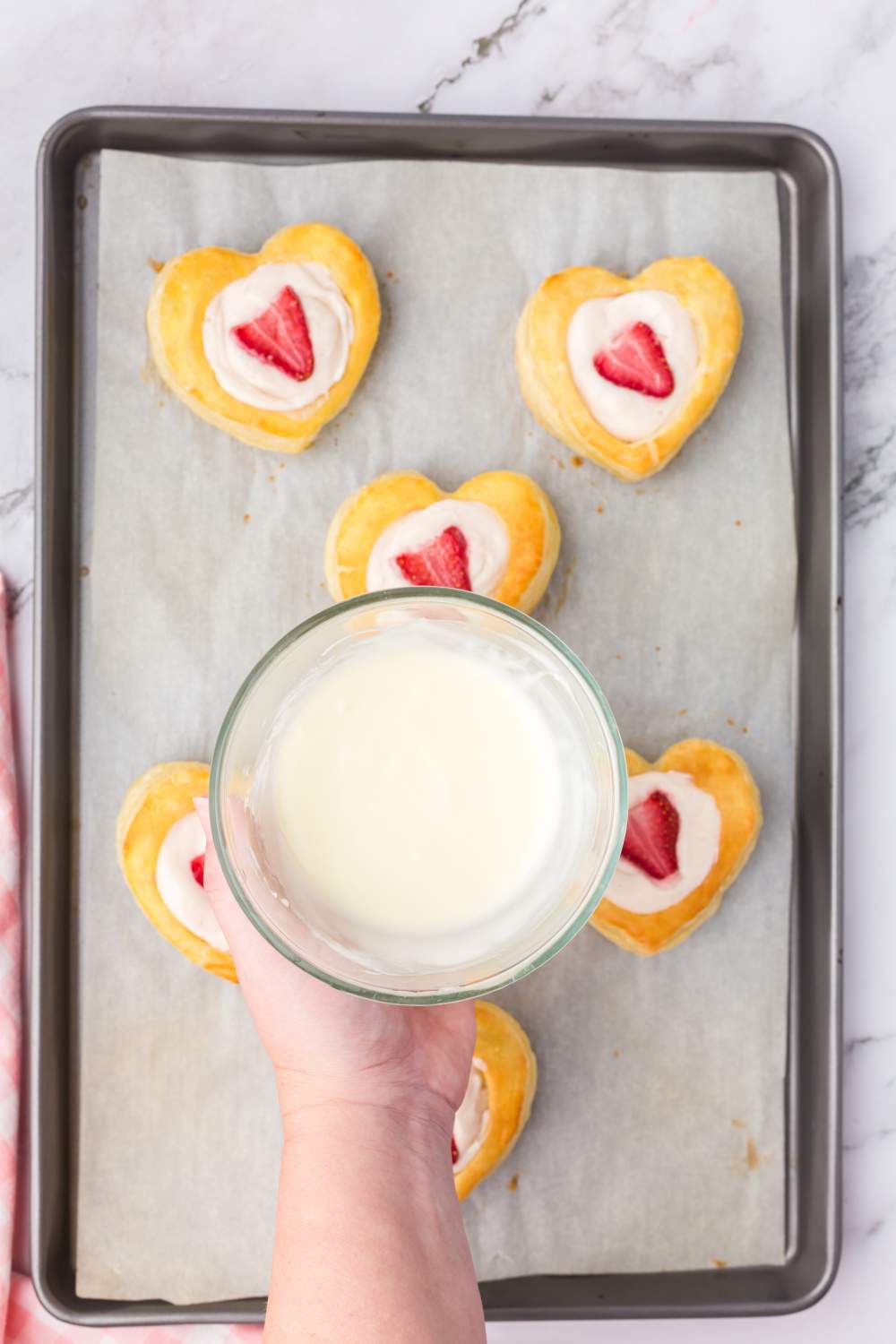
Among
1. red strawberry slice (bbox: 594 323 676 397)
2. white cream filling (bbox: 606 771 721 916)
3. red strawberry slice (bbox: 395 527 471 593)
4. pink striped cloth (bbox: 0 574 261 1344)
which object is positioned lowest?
pink striped cloth (bbox: 0 574 261 1344)

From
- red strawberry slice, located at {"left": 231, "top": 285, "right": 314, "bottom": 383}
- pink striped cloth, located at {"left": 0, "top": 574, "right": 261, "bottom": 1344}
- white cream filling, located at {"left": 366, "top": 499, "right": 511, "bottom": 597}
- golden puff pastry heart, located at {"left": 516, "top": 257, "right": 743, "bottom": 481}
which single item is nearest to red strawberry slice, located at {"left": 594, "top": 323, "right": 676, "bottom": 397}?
golden puff pastry heart, located at {"left": 516, "top": 257, "right": 743, "bottom": 481}

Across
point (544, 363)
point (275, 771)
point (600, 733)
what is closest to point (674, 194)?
point (544, 363)

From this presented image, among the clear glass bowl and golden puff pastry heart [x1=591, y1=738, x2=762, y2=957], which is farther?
golden puff pastry heart [x1=591, y1=738, x2=762, y2=957]

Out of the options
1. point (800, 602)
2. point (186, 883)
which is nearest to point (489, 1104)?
point (186, 883)

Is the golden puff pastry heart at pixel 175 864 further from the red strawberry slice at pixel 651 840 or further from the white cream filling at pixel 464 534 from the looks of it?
the red strawberry slice at pixel 651 840

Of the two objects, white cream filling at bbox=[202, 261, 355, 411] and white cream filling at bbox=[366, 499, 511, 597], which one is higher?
white cream filling at bbox=[202, 261, 355, 411]

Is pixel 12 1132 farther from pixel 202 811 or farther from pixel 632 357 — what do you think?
pixel 632 357

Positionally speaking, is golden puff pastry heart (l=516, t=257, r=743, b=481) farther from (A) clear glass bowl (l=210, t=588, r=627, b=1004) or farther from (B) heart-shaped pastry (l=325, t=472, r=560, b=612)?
(A) clear glass bowl (l=210, t=588, r=627, b=1004)
